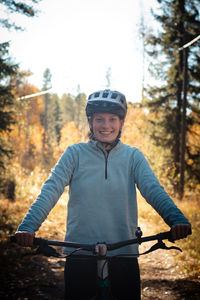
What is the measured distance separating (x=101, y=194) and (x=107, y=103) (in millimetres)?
1040

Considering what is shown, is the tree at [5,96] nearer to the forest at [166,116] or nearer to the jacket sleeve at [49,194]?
the forest at [166,116]

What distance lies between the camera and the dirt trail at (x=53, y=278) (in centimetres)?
465

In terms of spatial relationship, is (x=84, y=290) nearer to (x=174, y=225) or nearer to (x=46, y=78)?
(x=174, y=225)

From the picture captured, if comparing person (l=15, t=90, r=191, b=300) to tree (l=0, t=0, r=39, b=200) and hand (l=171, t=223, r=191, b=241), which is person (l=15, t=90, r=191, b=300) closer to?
hand (l=171, t=223, r=191, b=241)

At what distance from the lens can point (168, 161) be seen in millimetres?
16453

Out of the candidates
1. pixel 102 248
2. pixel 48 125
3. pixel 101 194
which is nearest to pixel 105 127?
pixel 101 194

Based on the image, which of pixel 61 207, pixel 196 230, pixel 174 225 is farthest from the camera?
pixel 61 207

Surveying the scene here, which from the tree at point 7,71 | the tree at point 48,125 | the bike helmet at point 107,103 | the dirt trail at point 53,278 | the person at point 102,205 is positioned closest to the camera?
the person at point 102,205

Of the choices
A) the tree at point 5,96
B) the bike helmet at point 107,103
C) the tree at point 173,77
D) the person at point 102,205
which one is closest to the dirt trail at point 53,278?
the person at point 102,205

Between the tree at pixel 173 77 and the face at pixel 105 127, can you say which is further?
the tree at pixel 173 77

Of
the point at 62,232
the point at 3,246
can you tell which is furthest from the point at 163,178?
the point at 3,246

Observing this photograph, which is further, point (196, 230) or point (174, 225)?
point (196, 230)

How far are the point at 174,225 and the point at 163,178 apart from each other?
38.7 feet

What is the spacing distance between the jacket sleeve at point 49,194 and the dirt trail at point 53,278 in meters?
3.20
